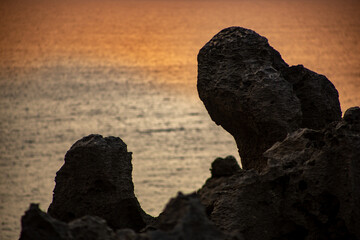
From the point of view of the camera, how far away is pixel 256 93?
9.20m

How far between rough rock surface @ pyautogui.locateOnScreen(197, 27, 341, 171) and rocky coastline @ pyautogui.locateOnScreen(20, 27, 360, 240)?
14 mm

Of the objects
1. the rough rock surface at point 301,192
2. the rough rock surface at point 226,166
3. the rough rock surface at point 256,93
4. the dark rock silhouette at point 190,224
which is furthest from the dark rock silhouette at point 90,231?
the rough rock surface at point 256,93

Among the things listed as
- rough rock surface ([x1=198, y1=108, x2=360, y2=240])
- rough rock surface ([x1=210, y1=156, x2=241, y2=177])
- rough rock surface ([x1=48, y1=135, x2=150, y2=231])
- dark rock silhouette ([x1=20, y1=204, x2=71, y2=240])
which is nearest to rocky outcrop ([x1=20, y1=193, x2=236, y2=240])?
dark rock silhouette ([x1=20, y1=204, x2=71, y2=240])

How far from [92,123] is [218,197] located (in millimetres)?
37777

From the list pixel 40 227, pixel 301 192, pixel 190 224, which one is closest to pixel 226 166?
pixel 301 192

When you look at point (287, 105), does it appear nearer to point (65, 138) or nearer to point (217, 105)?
point (217, 105)

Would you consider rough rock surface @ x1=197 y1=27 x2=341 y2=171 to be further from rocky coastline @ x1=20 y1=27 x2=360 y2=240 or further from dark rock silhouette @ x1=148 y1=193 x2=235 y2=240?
dark rock silhouette @ x1=148 y1=193 x2=235 y2=240

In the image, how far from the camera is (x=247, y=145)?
10000mm

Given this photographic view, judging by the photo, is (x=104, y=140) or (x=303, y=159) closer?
(x=303, y=159)

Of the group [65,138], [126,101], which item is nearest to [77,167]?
[65,138]

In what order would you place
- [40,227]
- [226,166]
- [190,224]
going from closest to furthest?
[190,224], [40,227], [226,166]

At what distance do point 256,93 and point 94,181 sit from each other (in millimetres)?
2374

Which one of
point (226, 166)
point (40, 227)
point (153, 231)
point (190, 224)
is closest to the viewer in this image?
point (190, 224)

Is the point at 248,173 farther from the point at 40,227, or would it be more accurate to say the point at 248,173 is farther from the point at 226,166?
the point at 40,227
